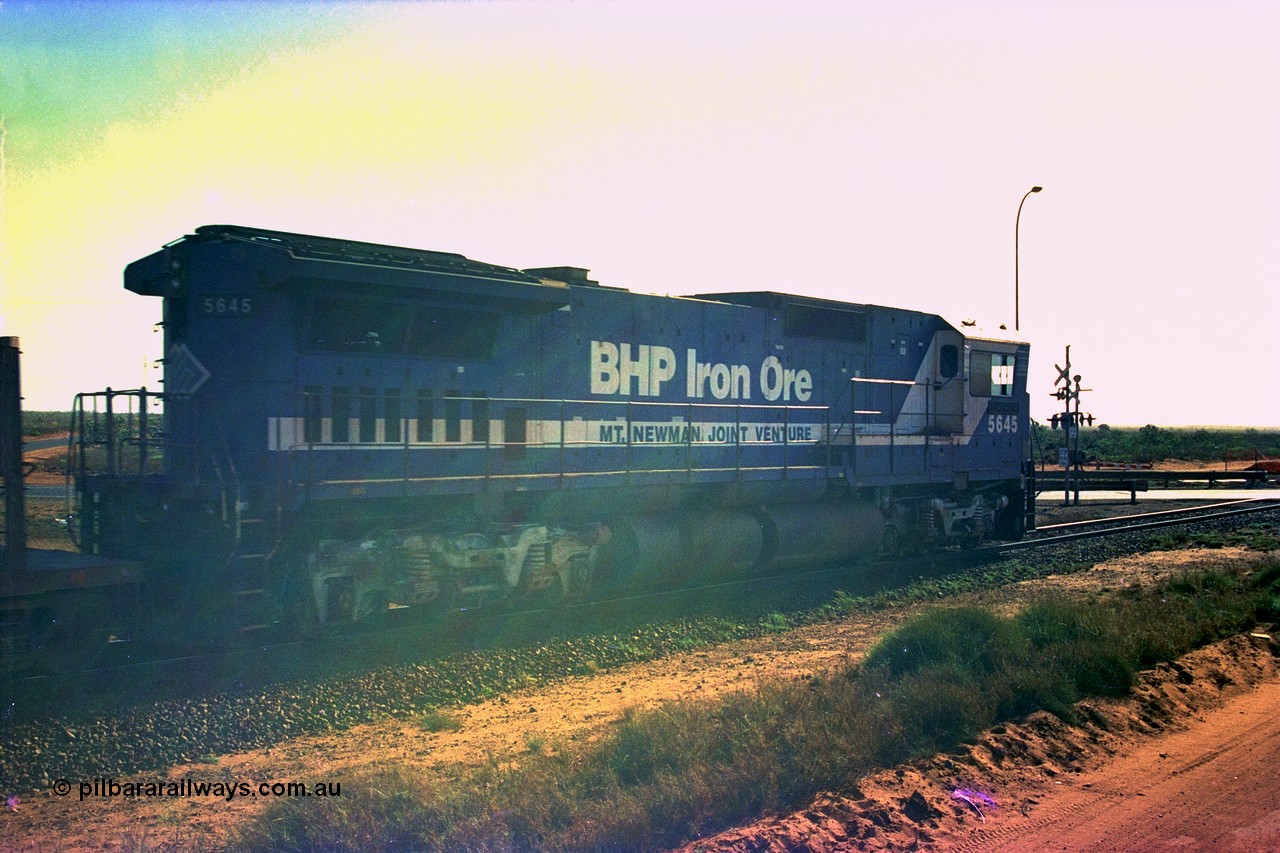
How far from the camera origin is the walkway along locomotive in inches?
436

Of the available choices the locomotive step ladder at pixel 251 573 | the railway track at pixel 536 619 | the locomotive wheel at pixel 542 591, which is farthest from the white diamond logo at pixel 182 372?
the locomotive wheel at pixel 542 591

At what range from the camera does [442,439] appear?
1277cm

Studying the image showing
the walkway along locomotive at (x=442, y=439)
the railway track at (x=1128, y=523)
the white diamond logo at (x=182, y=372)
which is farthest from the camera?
the railway track at (x=1128, y=523)

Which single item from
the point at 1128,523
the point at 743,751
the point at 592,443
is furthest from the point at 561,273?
the point at 1128,523

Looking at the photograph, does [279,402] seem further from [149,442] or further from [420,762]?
[420,762]

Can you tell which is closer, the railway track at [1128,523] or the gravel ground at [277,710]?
the gravel ground at [277,710]

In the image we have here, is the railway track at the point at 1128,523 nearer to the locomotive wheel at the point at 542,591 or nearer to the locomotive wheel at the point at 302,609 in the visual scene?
the locomotive wheel at the point at 542,591

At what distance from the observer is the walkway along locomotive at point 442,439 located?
11.1m

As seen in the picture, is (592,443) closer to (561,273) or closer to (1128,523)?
(561,273)

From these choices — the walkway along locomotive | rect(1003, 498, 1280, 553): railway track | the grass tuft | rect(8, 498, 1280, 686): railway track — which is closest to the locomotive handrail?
the walkway along locomotive

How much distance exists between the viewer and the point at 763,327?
17828 millimetres

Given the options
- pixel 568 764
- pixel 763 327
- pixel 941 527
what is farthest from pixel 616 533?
pixel 941 527

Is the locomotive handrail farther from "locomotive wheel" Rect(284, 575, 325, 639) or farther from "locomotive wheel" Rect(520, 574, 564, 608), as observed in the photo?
"locomotive wheel" Rect(520, 574, 564, 608)

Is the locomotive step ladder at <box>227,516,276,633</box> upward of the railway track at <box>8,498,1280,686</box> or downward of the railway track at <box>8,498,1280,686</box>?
upward
